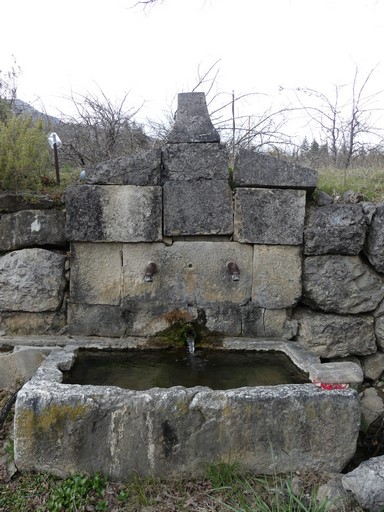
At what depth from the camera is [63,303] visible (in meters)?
3.76

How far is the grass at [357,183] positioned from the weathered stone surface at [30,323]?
2561mm

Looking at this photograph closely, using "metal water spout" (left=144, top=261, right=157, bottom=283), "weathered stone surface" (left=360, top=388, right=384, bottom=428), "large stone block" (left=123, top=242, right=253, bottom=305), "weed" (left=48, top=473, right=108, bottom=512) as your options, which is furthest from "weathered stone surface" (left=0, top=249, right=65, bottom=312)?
"weathered stone surface" (left=360, top=388, right=384, bottom=428)

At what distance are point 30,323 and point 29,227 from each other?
0.80 metres

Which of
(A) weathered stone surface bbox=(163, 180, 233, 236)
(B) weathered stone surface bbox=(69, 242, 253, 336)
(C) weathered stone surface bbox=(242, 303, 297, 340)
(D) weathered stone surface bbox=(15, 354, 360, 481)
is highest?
(A) weathered stone surface bbox=(163, 180, 233, 236)

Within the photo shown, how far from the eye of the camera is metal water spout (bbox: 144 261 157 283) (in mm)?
3592

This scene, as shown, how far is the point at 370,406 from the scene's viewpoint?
3637mm

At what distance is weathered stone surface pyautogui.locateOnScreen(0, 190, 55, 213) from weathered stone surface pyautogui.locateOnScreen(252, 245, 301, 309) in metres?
1.78

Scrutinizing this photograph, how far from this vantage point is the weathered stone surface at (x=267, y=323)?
3.78 meters

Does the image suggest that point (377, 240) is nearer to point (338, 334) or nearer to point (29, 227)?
point (338, 334)

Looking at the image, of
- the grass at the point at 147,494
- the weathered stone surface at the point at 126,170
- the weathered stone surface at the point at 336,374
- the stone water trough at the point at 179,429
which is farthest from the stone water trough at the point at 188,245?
the grass at the point at 147,494

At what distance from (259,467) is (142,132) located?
470cm

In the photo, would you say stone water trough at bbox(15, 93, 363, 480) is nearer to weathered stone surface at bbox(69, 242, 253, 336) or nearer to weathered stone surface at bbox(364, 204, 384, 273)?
weathered stone surface at bbox(69, 242, 253, 336)

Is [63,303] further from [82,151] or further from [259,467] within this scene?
[82,151]

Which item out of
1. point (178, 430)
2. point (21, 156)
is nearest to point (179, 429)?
point (178, 430)
